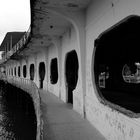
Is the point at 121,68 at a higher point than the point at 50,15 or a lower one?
lower

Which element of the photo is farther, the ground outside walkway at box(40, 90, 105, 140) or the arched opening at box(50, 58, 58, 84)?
the arched opening at box(50, 58, 58, 84)

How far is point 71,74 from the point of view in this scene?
14664 millimetres

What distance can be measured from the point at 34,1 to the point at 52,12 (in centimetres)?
92

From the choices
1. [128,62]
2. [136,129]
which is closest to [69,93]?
[128,62]

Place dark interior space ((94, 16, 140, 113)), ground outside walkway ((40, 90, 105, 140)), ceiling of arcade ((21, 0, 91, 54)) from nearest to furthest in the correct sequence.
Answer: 1. ground outside walkway ((40, 90, 105, 140))
2. ceiling of arcade ((21, 0, 91, 54))
3. dark interior space ((94, 16, 140, 113))

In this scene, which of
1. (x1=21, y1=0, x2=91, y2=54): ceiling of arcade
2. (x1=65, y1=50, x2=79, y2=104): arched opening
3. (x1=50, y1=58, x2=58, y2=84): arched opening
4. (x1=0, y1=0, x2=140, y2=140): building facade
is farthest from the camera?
(x1=50, y1=58, x2=58, y2=84): arched opening

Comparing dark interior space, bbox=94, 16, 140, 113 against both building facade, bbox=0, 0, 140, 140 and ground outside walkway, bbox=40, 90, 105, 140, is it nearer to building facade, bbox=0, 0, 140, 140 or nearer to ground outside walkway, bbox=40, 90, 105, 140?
building facade, bbox=0, 0, 140, 140

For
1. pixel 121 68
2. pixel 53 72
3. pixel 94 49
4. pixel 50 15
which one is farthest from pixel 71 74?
pixel 94 49

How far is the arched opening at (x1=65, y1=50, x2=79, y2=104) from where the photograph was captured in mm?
12625

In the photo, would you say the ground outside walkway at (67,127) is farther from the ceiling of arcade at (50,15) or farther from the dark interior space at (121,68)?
the dark interior space at (121,68)

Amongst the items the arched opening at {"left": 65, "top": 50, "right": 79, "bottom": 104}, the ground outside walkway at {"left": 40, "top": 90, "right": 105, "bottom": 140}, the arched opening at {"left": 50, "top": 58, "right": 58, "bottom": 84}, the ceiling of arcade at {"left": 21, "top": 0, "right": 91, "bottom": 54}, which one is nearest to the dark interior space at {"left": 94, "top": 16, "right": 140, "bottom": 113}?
the arched opening at {"left": 65, "top": 50, "right": 79, "bottom": 104}

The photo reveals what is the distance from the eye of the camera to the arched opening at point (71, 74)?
1262 cm

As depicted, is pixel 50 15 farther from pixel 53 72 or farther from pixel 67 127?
pixel 53 72

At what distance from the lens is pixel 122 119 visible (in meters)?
5.14
